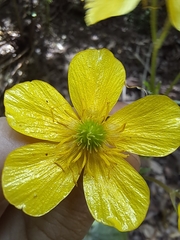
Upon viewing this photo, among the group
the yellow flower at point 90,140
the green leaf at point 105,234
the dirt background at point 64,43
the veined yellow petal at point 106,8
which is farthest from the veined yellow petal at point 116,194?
the dirt background at point 64,43

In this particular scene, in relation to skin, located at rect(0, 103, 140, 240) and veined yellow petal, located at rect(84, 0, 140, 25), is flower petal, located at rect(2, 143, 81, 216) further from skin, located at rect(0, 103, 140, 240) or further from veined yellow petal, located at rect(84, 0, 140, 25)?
veined yellow petal, located at rect(84, 0, 140, 25)

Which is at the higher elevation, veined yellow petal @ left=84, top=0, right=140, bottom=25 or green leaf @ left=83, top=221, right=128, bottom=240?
veined yellow petal @ left=84, top=0, right=140, bottom=25

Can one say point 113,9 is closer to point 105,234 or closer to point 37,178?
point 37,178

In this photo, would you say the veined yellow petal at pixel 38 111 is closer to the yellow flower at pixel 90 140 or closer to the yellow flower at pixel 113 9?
the yellow flower at pixel 90 140

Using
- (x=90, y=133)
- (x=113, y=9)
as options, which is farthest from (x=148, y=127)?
(x=113, y=9)

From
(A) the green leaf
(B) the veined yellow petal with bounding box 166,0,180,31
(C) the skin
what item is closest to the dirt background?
(A) the green leaf

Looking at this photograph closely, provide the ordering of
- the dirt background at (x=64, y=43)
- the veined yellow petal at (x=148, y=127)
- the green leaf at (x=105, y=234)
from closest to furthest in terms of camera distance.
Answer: the veined yellow petal at (x=148, y=127) → the green leaf at (x=105, y=234) → the dirt background at (x=64, y=43)
